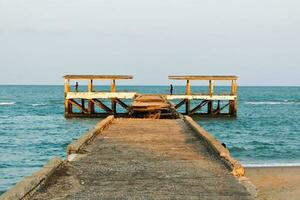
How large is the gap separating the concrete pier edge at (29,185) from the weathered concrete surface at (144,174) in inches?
3.9

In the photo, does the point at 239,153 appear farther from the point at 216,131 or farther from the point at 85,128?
the point at 85,128

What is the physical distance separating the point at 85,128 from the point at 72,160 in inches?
920

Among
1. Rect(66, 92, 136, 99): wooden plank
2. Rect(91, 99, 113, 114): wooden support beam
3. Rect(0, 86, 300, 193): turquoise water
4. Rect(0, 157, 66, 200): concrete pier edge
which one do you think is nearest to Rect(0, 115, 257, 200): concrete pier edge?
Rect(0, 157, 66, 200): concrete pier edge

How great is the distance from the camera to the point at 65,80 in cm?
3662

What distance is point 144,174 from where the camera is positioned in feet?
24.2

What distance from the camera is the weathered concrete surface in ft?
20.6

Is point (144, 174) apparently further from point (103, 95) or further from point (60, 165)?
point (103, 95)

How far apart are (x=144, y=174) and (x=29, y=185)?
1.68m

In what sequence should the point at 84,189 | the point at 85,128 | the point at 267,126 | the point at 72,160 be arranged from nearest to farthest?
the point at 84,189
the point at 72,160
the point at 85,128
the point at 267,126

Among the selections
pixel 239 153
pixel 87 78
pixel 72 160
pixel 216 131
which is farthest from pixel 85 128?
pixel 72 160

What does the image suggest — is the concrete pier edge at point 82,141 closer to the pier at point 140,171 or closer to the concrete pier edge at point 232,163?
the pier at point 140,171

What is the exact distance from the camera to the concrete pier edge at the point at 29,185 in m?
5.82

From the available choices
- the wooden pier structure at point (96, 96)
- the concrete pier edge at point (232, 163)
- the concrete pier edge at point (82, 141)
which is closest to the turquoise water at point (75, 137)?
the wooden pier structure at point (96, 96)

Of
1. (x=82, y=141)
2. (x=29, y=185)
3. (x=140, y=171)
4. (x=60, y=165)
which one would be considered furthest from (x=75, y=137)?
(x=29, y=185)
